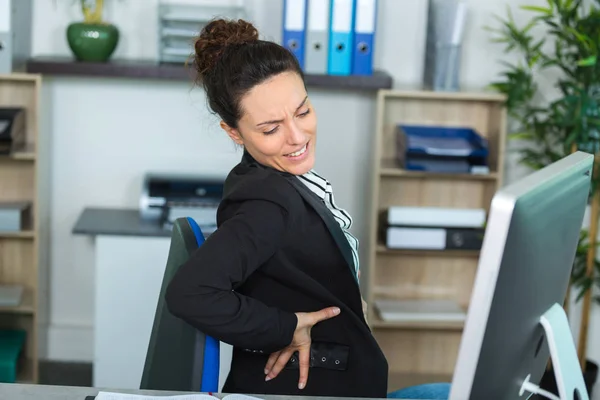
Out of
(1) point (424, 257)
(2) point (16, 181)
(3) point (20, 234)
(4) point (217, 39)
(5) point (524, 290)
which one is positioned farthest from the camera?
(1) point (424, 257)

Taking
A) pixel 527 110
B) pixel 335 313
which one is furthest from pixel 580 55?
pixel 335 313

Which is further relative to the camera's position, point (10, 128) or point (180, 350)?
point (10, 128)

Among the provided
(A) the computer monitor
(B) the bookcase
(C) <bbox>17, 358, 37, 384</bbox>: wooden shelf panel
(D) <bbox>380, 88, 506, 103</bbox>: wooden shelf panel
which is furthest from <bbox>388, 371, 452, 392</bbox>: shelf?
(A) the computer monitor

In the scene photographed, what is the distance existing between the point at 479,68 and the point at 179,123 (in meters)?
1.22

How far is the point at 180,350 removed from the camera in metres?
1.64

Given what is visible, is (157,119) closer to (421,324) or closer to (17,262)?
(17,262)

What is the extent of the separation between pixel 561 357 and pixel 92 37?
8.38 feet

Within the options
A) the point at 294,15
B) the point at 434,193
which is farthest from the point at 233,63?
the point at 434,193

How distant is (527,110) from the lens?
3479 millimetres

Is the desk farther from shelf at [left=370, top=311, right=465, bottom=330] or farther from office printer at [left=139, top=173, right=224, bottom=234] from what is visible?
shelf at [left=370, top=311, right=465, bottom=330]

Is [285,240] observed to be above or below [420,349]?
above

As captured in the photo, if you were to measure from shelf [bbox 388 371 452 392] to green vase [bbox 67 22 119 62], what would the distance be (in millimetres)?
1672

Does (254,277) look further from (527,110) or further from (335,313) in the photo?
(527,110)

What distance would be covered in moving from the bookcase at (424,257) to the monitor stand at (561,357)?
2223 mm
